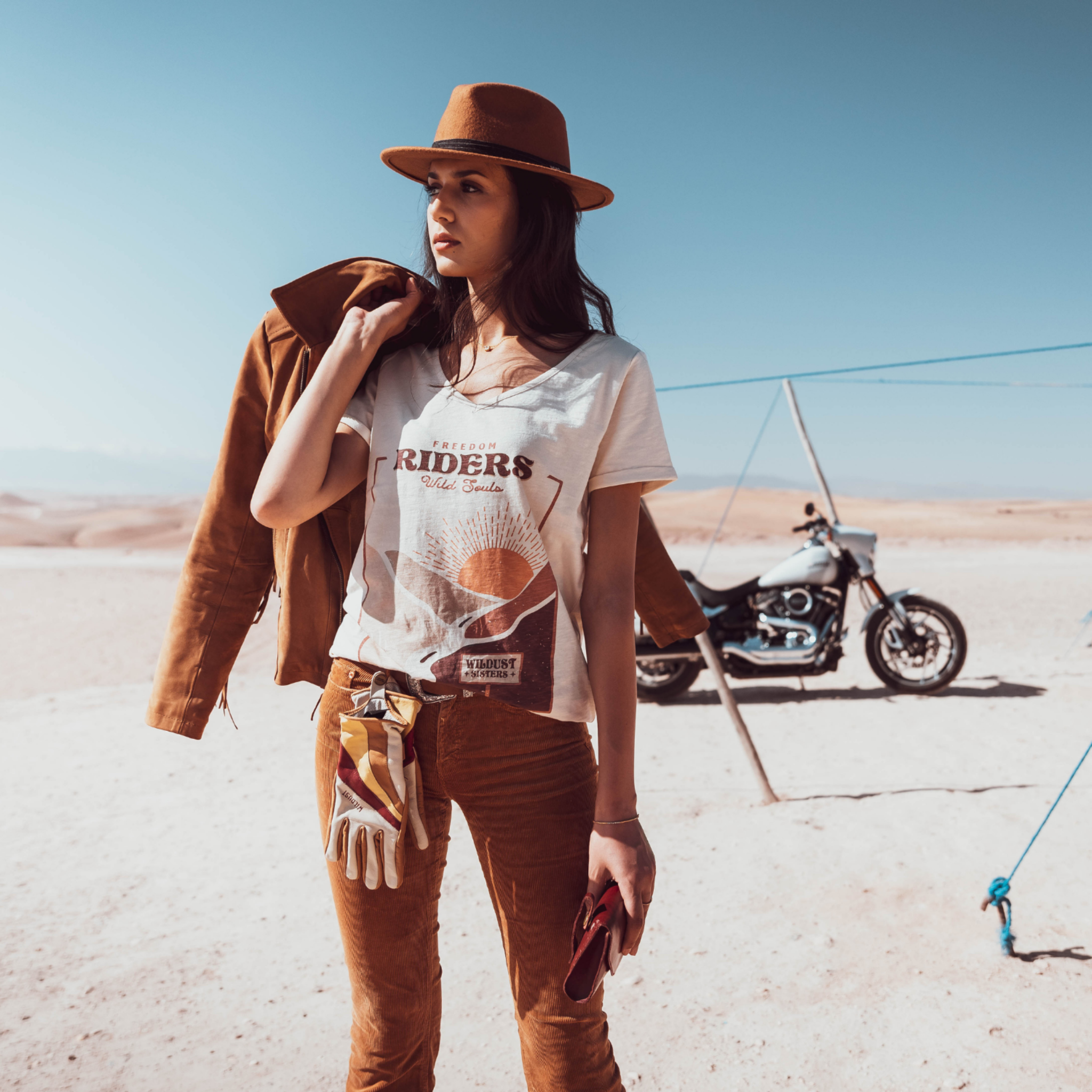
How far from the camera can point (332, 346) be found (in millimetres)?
1284

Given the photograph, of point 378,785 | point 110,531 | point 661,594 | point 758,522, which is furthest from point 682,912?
point 110,531

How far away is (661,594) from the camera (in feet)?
5.01

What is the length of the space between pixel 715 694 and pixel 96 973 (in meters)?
4.64

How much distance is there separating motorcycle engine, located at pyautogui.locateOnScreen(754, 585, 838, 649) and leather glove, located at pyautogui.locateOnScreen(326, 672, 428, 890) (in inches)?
208

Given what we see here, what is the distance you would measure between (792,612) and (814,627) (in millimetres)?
185

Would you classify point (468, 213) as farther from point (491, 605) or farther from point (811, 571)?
point (811, 571)

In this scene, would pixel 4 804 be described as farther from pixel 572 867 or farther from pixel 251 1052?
pixel 572 867

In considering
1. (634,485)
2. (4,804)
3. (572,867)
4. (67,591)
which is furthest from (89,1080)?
(67,591)

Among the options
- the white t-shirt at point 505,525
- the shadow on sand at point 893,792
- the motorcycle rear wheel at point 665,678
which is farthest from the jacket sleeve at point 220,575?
the motorcycle rear wheel at point 665,678

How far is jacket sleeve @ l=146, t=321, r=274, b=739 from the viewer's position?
1390mm

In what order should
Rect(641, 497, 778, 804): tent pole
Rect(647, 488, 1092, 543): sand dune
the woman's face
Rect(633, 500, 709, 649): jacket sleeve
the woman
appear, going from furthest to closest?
Rect(647, 488, 1092, 543): sand dune
Rect(641, 497, 778, 804): tent pole
Rect(633, 500, 709, 649): jacket sleeve
the woman's face
the woman

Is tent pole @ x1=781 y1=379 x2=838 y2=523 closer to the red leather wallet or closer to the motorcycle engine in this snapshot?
the motorcycle engine

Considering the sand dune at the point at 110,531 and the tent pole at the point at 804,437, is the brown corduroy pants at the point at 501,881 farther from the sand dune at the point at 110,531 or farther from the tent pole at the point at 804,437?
the sand dune at the point at 110,531

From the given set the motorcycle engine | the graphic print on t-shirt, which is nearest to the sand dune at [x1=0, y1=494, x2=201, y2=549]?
the motorcycle engine
